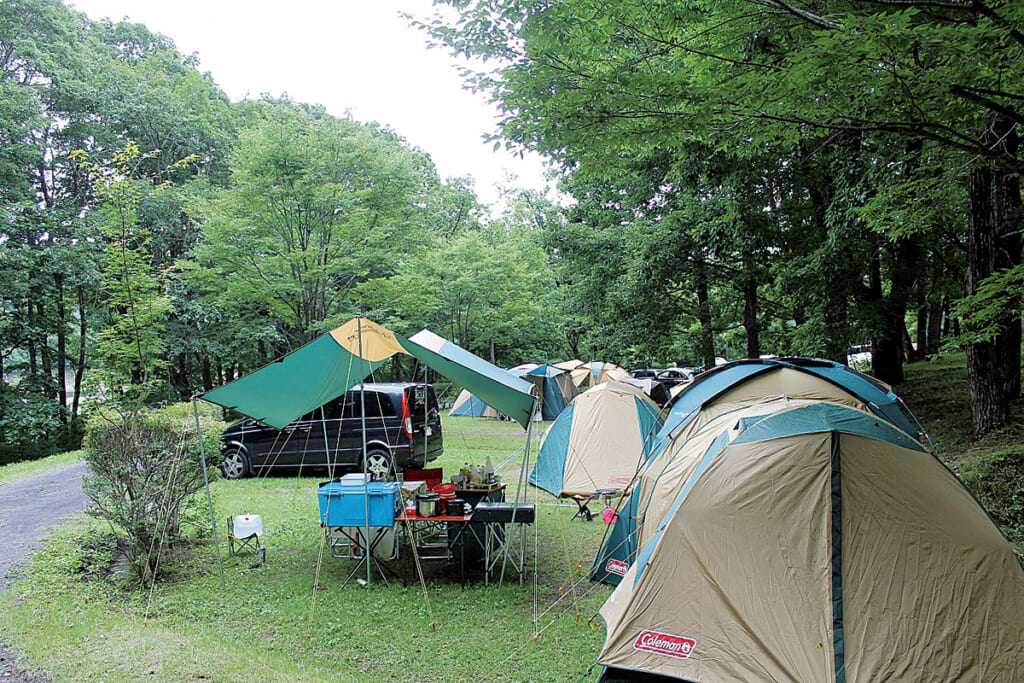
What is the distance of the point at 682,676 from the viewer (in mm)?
3117

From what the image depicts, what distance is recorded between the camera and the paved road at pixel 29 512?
509 centimetres

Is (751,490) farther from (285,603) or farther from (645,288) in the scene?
(645,288)

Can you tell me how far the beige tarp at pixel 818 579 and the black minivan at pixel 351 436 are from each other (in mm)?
6101

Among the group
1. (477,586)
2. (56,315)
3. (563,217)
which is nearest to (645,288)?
(563,217)

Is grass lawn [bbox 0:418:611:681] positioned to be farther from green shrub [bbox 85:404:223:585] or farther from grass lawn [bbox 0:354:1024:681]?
green shrub [bbox 85:404:223:585]

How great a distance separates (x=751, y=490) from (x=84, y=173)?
19.8m

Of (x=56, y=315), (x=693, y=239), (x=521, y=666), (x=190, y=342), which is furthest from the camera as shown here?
(x=190, y=342)

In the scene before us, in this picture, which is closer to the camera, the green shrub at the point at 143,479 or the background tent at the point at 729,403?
the background tent at the point at 729,403

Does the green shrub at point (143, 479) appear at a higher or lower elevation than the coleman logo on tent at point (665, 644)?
higher

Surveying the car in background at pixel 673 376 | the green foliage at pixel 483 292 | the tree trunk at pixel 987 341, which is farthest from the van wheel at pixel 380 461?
the car in background at pixel 673 376

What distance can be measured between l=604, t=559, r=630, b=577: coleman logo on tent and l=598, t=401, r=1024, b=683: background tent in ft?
5.06

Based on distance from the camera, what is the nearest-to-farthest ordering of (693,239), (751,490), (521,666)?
(751,490) < (521,666) < (693,239)

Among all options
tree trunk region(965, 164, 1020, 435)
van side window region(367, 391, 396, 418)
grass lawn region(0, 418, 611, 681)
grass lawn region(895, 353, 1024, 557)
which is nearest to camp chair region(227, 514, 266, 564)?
grass lawn region(0, 418, 611, 681)

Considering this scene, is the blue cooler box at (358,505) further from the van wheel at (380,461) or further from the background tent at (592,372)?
the background tent at (592,372)
